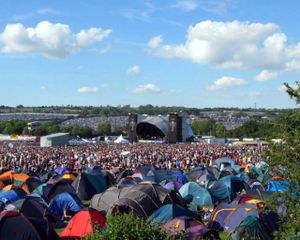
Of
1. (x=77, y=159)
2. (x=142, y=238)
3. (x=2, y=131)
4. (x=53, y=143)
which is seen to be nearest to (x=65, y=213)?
(x=142, y=238)

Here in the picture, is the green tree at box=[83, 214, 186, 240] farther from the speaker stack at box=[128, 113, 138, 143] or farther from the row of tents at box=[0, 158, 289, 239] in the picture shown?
the speaker stack at box=[128, 113, 138, 143]

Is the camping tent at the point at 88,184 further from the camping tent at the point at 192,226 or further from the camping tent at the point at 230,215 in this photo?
the camping tent at the point at 192,226

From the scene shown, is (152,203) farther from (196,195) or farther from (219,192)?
(219,192)

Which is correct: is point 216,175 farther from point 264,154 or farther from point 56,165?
point 264,154

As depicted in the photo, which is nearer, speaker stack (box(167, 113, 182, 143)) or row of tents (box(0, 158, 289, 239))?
row of tents (box(0, 158, 289, 239))

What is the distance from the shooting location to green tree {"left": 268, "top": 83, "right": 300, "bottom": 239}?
8.92 metres

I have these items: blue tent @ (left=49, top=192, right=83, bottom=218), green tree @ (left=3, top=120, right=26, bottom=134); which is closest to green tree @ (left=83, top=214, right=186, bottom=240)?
blue tent @ (left=49, top=192, right=83, bottom=218)

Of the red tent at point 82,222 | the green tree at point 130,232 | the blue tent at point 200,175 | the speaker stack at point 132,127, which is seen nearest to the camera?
the green tree at point 130,232

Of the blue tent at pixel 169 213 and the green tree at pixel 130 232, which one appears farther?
the blue tent at pixel 169 213

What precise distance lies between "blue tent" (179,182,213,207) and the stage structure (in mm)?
83596

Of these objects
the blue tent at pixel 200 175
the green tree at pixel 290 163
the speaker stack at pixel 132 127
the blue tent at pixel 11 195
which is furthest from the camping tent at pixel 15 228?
the speaker stack at pixel 132 127

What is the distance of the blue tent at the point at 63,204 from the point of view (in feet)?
64.9

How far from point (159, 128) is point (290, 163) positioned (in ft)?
351

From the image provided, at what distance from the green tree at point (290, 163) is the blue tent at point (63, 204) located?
11.4 m
